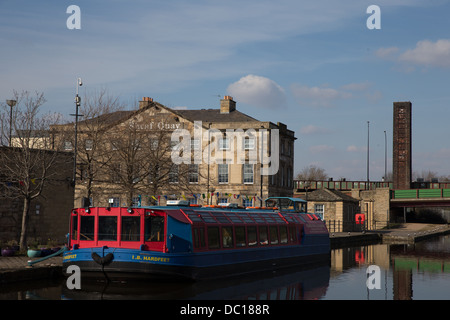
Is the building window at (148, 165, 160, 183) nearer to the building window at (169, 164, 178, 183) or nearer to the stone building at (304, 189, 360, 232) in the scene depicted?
the building window at (169, 164, 178, 183)

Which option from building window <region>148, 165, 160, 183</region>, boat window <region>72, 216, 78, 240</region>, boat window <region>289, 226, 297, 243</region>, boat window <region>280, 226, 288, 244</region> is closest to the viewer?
boat window <region>72, 216, 78, 240</region>

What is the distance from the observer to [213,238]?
2448 cm

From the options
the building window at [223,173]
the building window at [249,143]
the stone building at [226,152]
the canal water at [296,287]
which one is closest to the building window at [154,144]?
the stone building at [226,152]

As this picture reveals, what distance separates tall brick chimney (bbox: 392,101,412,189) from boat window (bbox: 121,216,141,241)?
72074 mm

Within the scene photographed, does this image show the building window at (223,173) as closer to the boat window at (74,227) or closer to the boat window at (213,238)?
the boat window at (213,238)

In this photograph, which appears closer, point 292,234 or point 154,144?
point 292,234

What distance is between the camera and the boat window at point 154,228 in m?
22.0

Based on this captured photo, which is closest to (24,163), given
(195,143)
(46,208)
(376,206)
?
(46,208)

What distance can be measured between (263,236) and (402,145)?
6475cm

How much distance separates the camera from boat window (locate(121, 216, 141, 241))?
22.0 meters

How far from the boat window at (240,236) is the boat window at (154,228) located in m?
4.85

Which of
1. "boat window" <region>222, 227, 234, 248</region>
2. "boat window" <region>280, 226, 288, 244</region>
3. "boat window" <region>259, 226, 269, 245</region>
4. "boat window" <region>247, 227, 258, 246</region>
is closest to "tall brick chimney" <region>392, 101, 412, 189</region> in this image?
"boat window" <region>280, 226, 288, 244</region>

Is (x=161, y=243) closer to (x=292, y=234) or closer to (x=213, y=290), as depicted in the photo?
(x=213, y=290)
